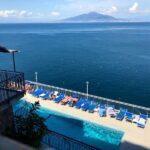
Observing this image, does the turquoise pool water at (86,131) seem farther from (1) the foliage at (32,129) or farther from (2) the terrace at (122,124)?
(1) the foliage at (32,129)

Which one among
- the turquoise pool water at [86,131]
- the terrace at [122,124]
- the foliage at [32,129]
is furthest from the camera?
the turquoise pool water at [86,131]

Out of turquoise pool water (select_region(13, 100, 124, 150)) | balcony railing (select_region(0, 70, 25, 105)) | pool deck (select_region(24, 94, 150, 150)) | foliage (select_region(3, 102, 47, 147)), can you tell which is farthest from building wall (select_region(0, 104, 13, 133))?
pool deck (select_region(24, 94, 150, 150))

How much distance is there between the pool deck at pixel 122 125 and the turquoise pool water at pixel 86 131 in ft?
1.41

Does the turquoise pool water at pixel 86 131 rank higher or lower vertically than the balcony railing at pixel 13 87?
lower

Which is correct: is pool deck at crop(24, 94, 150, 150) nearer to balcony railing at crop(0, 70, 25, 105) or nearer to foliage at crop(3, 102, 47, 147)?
balcony railing at crop(0, 70, 25, 105)

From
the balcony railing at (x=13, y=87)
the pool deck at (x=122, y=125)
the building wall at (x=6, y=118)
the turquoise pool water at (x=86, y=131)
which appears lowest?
the turquoise pool water at (x=86, y=131)

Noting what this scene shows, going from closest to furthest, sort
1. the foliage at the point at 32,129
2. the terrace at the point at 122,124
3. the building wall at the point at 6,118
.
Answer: the foliage at the point at 32,129
the building wall at the point at 6,118
the terrace at the point at 122,124

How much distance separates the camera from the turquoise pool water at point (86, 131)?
1711cm

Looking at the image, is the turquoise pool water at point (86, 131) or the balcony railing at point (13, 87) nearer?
the balcony railing at point (13, 87)

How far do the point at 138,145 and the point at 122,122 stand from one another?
11.7ft

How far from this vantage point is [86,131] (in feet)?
60.9

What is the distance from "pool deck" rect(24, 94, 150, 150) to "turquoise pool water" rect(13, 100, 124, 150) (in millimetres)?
431

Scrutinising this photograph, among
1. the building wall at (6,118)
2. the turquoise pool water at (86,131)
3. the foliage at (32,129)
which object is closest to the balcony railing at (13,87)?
the building wall at (6,118)

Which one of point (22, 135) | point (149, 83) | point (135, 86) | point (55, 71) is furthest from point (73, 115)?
point (55, 71)
